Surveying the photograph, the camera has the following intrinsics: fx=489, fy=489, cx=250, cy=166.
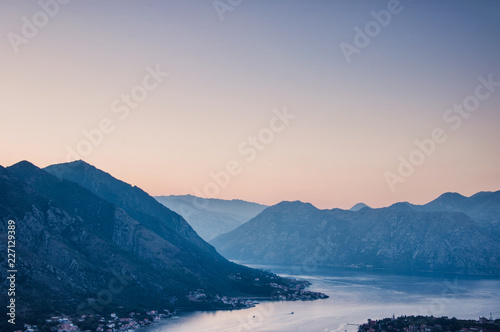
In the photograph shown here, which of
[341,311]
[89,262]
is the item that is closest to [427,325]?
[341,311]

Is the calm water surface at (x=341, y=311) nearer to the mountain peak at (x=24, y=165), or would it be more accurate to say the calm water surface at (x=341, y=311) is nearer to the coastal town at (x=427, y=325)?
the coastal town at (x=427, y=325)

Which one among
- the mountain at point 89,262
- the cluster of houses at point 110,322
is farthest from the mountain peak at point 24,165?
the cluster of houses at point 110,322

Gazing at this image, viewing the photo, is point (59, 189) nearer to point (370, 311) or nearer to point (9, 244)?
point (9, 244)

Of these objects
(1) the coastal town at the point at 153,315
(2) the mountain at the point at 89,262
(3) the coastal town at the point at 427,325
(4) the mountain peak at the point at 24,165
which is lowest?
(3) the coastal town at the point at 427,325

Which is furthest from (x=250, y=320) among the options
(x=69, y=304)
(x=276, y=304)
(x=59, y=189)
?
(x=59, y=189)

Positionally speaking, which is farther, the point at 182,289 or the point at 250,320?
the point at 182,289

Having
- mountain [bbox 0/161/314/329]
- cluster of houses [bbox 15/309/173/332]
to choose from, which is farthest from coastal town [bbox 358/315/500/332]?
mountain [bbox 0/161/314/329]
